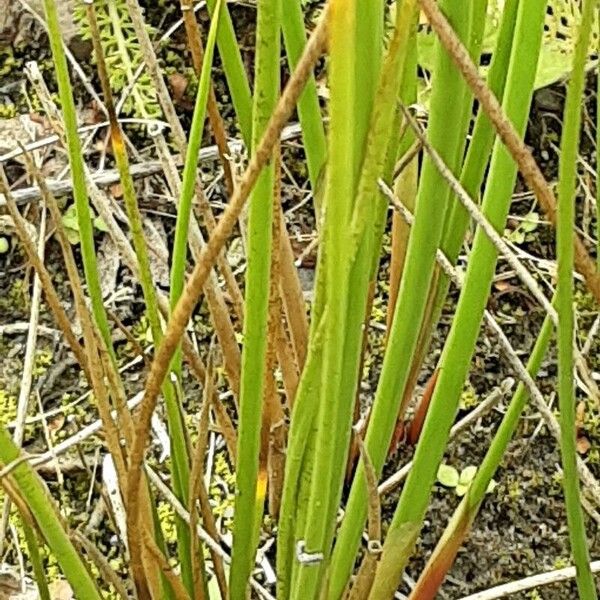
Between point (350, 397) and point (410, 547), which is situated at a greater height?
point (350, 397)

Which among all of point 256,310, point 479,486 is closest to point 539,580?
point 479,486

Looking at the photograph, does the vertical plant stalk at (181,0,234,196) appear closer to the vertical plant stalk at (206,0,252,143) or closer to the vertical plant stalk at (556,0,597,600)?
the vertical plant stalk at (206,0,252,143)

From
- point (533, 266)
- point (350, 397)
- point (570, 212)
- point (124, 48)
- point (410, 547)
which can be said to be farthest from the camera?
point (124, 48)

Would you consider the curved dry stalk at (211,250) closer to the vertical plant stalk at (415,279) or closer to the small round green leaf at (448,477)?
the vertical plant stalk at (415,279)

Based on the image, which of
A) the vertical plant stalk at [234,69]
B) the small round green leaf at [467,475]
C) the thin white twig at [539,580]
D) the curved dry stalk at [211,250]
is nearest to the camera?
the curved dry stalk at [211,250]

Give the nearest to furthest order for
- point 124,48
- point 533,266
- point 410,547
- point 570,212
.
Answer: point 570,212
point 410,547
point 533,266
point 124,48

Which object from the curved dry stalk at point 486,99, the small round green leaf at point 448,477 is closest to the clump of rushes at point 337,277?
the curved dry stalk at point 486,99

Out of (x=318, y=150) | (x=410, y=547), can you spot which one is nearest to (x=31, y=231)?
(x=318, y=150)

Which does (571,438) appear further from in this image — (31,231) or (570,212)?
(31,231)
